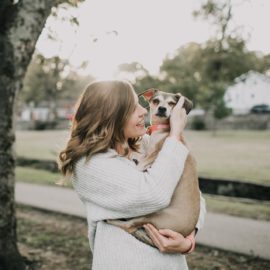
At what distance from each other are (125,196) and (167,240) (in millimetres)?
330

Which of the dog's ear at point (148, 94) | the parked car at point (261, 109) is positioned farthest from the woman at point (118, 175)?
the parked car at point (261, 109)

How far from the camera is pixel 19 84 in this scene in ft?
16.3

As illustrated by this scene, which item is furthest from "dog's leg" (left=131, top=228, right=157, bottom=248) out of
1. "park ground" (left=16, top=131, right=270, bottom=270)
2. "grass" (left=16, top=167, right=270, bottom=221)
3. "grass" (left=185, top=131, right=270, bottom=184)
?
"grass" (left=185, top=131, right=270, bottom=184)

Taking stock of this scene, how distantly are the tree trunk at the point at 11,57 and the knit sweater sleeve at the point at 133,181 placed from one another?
2.78 metres

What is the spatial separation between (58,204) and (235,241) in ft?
14.1

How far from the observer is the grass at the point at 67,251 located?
19.4 feet

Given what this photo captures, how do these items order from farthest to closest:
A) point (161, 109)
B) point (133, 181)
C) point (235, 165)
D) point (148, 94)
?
point (235, 165), point (148, 94), point (161, 109), point (133, 181)

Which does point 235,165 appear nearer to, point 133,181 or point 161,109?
point 161,109

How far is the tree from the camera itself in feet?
15.8

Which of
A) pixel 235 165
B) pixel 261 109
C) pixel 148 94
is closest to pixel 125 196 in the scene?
pixel 148 94

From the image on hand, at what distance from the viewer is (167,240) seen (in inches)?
90.6

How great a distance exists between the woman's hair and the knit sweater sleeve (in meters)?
0.08

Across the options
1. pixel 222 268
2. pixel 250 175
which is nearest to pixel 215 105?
pixel 250 175

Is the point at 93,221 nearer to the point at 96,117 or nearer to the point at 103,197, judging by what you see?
the point at 103,197
